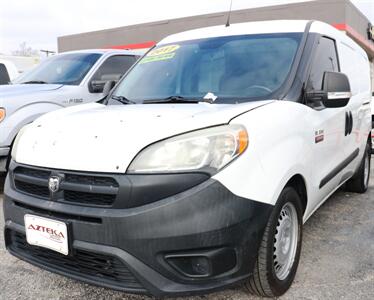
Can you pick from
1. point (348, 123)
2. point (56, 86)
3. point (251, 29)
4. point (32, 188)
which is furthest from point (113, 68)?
point (32, 188)

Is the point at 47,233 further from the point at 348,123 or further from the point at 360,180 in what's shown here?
the point at 360,180

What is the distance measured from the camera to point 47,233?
7.54 feet

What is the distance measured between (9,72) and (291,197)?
6435mm

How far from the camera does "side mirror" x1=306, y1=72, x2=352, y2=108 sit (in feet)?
9.84

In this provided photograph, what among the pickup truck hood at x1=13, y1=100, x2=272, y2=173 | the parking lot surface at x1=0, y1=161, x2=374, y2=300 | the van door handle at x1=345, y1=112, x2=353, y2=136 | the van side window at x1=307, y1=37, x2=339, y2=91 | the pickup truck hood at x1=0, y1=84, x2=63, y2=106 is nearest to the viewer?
the pickup truck hood at x1=13, y1=100, x2=272, y2=173

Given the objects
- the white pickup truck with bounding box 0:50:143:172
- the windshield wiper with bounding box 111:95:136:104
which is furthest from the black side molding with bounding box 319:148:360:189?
the white pickup truck with bounding box 0:50:143:172

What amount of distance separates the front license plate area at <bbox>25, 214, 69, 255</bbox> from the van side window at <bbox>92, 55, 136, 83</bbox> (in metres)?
3.49

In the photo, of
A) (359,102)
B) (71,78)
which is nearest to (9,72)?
(71,78)

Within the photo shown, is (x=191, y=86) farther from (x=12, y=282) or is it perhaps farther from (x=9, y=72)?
(x=9, y=72)

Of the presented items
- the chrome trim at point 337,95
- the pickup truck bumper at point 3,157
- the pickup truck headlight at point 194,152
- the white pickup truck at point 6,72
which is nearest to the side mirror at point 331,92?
the chrome trim at point 337,95

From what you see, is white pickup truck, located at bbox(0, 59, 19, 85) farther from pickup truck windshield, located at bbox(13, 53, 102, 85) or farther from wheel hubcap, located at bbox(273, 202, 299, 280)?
wheel hubcap, located at bbox(273, 202, 299, 280)

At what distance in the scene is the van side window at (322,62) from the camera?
3.16m

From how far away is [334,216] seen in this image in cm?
433

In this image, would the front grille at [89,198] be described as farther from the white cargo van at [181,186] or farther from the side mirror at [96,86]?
the side mirror at [96,86]
